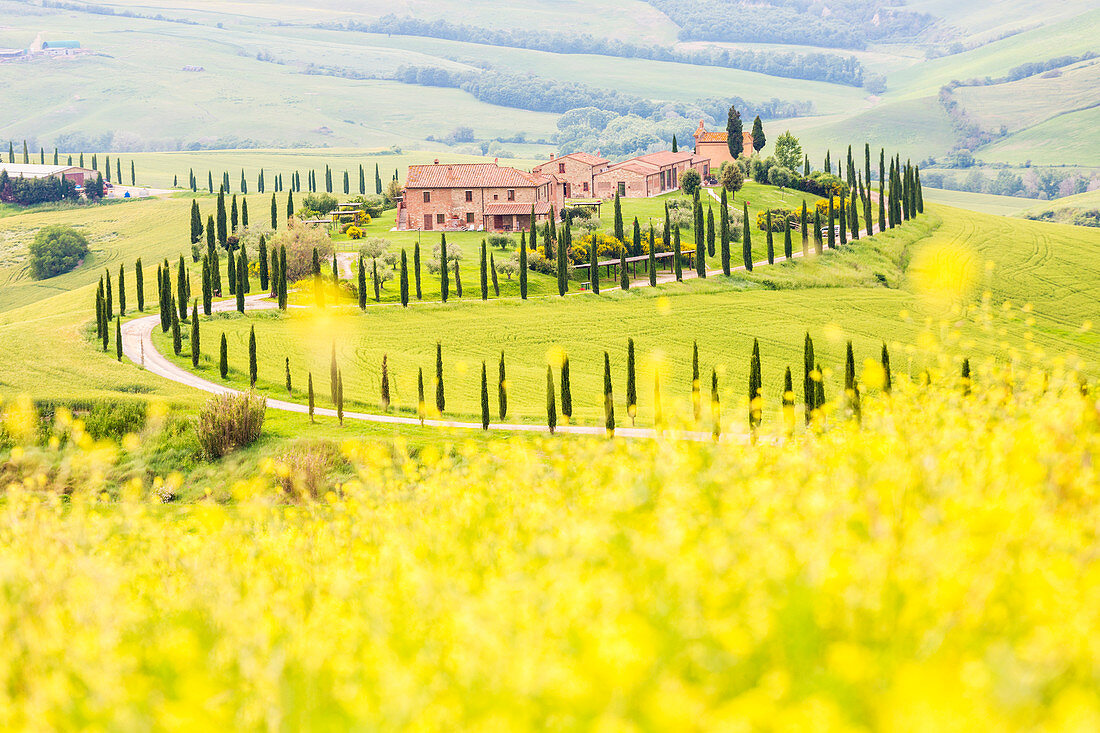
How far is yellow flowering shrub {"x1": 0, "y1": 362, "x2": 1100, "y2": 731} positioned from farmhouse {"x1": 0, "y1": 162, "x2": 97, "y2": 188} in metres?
159

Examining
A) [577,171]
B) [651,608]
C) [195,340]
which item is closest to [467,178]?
[577,171]

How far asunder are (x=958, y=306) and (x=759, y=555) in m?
81.4

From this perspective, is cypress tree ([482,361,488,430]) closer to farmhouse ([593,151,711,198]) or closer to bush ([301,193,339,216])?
bush ([301,193,339,216])

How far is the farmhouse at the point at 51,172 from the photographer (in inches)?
5925

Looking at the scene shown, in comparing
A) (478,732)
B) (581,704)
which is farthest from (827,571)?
(478,732)

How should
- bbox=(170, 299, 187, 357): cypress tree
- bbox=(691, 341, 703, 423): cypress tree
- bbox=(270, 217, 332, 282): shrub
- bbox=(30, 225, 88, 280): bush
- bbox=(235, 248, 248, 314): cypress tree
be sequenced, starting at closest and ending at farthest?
bbox=(691, 341, 703, 423): cypress tree
bbox=(170, 299, 187, 357): cypress tree
bbox=(235, 248, 248, 314): cypress tree
bbox=(270, 217, 332, 282): shrub
bbox=(30, 225, 88, 280): bush

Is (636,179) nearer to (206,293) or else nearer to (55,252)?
(206,293)

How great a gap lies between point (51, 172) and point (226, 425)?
441 feet

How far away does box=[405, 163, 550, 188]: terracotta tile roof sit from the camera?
358 ft

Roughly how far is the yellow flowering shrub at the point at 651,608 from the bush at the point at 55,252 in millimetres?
120235

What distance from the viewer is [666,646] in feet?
24.3

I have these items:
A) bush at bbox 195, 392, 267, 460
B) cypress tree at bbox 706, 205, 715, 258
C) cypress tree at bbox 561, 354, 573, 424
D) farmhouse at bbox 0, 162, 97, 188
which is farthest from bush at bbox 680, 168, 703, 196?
farmhouse at bbox 0, 162, 97, 188

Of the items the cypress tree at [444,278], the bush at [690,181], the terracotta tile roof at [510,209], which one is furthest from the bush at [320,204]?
the bush at [690,181]

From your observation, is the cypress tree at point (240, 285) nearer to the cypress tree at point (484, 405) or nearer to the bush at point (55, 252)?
the cypress tree at point (484, 405)
